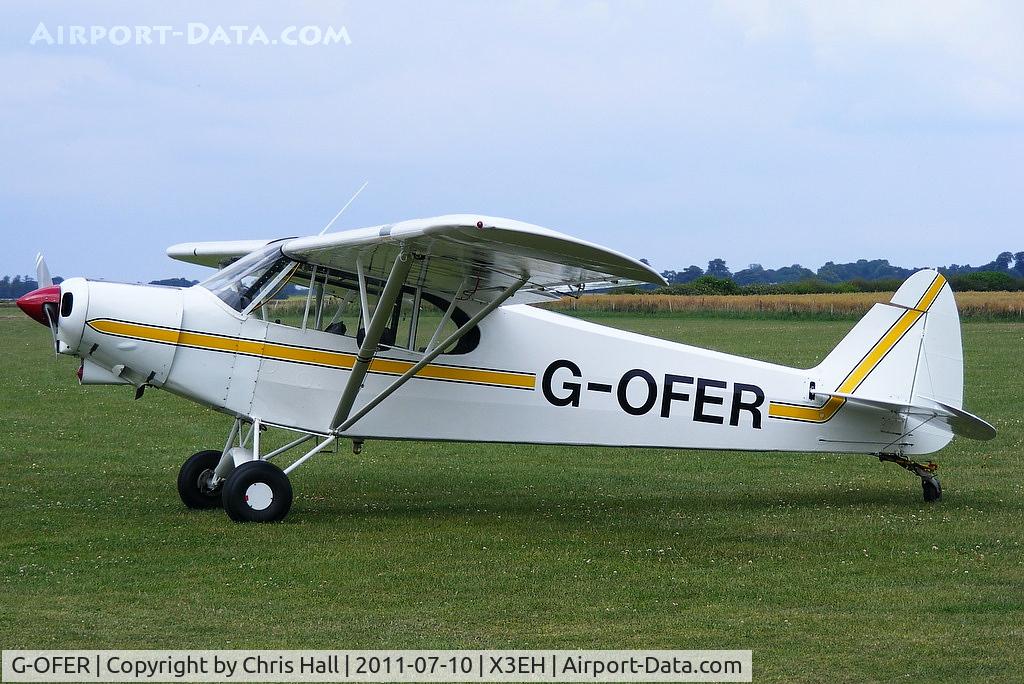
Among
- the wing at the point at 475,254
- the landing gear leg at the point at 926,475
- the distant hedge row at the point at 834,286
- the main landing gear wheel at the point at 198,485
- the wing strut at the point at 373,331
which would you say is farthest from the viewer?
the distant hedge row at the point at 834,286

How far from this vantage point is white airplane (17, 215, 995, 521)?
9938mm

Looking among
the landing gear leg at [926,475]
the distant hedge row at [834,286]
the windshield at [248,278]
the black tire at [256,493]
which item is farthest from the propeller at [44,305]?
the distant hedge row at [834,286]

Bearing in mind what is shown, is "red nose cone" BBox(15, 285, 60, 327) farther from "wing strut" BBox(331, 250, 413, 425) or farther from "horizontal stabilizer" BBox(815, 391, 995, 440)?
"horizontal stabilizer" BBox(815, 391, 995, 440)

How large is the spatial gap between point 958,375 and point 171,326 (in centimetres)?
771

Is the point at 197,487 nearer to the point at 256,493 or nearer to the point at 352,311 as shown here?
the point at 256,493

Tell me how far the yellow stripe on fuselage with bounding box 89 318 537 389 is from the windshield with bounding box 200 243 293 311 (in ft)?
1.24

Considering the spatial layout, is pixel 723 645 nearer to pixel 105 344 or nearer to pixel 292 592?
pixel 292 592

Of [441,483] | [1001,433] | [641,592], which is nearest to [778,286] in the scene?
[1001,433]

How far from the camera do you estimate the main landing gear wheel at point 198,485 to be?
36.1ft

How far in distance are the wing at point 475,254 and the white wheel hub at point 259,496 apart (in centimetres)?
207

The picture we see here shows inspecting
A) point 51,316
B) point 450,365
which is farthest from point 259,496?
point 51,316

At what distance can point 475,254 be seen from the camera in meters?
9.56

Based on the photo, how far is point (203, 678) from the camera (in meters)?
6.01

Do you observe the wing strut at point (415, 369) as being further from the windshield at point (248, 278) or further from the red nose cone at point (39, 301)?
the red nose cone at point (39, 301)
